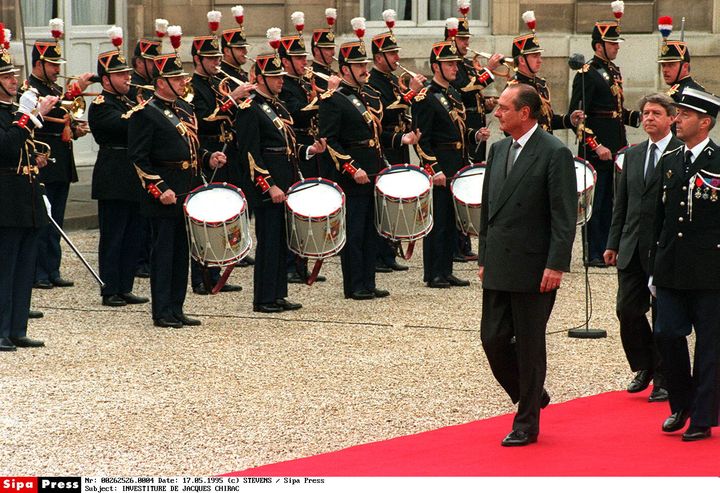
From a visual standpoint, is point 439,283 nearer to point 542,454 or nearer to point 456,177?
point 456,177

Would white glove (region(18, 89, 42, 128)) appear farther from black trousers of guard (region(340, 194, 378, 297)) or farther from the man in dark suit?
the man in dark suit

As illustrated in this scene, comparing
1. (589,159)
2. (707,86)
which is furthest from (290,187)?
(707,86)

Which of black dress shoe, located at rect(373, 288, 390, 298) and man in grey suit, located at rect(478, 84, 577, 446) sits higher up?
man in grey suit, located at rect(478, 84, 577, 446)

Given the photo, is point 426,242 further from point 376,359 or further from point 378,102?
point 376,359

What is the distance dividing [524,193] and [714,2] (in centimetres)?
1236

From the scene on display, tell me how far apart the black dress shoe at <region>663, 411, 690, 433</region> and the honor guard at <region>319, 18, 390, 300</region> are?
466 cm

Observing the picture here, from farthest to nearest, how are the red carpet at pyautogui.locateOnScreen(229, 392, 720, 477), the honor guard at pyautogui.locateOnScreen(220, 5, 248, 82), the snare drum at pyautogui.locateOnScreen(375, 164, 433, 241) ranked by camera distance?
the honor guard at pyautogui.locateOnScreen(220, 5, 248, 82) → the snare drum at pyautogui.locateOnScreen(375, 164, 433, 241) → the red carpet at pyautogui.locateOnScreen(229, 392, 720, 477)

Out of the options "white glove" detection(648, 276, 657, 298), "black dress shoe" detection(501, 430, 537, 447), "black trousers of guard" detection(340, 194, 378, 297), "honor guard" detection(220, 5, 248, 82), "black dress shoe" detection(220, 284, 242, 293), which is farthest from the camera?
"honor guard" detection(220, 5, 248, 82)

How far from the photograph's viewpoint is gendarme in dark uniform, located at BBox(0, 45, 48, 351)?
9.85m

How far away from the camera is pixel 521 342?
24.4 ft

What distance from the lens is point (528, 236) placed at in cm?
742

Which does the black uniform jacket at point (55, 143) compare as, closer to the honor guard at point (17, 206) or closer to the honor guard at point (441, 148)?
the honor guard at point (17, 206)

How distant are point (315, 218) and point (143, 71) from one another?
8.40 feet

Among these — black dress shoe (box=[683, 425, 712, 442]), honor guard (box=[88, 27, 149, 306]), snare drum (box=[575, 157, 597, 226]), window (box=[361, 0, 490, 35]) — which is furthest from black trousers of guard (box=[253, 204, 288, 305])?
window (box=[361, 0, 490, 35])
